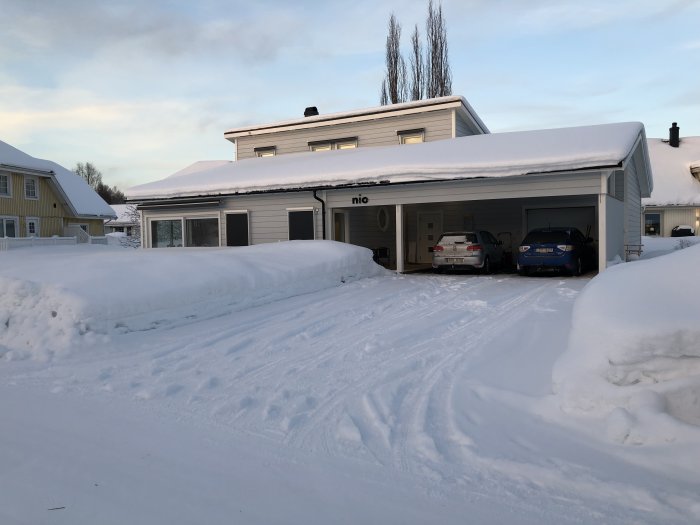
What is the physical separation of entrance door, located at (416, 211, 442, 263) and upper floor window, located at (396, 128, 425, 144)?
3.15 m

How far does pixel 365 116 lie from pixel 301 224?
8.14 m

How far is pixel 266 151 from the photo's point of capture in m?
26.0

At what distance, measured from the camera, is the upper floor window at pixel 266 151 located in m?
25.7

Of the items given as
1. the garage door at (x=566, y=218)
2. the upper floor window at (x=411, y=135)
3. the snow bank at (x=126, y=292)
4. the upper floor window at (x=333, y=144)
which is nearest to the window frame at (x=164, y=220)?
the upper floor window at (x=333, y=144)

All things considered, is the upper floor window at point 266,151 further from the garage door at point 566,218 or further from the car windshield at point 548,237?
the car windshield at point 548,237

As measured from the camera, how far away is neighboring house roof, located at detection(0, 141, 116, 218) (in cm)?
3225

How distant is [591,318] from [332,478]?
9.62 feet

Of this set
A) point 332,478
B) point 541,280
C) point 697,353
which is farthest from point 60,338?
point 541,280

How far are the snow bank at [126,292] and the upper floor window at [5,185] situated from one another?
1052 inches

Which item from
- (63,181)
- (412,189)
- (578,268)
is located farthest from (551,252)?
(63,181)

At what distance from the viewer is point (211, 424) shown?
4.51m

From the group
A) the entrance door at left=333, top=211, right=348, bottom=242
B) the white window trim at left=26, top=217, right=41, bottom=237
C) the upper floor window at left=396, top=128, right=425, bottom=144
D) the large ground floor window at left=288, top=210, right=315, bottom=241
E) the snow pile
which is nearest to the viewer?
the snow pile

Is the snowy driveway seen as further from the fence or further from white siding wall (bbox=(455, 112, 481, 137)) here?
the fence

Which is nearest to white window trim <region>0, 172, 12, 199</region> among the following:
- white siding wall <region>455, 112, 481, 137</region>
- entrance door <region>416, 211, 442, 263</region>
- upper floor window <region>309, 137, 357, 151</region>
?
upper floor window <region>309, 137, 357, 151</region>
